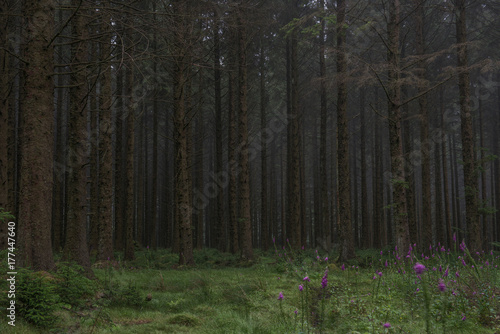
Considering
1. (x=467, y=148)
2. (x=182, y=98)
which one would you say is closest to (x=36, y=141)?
(x=182, y=98)

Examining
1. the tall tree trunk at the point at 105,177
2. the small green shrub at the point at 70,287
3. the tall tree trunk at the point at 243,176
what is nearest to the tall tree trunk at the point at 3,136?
the tall tree trunk at the point at 105,177

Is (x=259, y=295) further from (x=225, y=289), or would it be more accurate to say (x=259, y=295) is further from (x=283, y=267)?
(x=283, y=267)

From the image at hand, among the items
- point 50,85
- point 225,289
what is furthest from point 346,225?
point 50,85

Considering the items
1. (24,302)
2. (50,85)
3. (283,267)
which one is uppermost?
(50,85)

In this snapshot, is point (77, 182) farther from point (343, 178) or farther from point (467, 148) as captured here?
point (467, 148)

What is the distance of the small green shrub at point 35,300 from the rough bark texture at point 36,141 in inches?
37.8

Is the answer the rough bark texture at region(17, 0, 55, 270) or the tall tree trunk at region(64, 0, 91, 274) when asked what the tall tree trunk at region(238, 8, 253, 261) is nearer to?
the tall tree trunk at region(64, 0, 91, 274)

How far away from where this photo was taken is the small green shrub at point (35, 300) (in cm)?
376

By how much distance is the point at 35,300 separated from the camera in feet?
12.8

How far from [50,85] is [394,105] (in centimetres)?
831

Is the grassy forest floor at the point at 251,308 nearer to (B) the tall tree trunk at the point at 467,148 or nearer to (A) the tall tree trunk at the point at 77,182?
(A) the tall tree trunk at the point at 77,182

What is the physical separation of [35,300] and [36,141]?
2.44 m

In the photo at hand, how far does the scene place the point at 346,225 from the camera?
484 inches

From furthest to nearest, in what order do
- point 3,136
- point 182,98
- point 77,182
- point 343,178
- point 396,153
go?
1. point 343,178
2. point 182,98
3. point 3,136
4. point 396,153
5. point 77,182
